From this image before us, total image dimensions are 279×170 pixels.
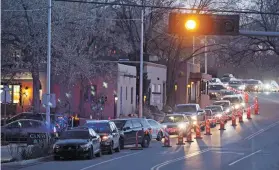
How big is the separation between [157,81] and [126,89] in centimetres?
936

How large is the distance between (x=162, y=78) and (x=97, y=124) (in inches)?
1358

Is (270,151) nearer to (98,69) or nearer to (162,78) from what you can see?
(98,69)

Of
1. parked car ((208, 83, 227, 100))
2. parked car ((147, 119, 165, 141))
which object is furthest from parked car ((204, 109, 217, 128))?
parked car ((208, 83, 227, 100))

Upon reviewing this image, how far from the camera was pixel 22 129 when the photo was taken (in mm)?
34844

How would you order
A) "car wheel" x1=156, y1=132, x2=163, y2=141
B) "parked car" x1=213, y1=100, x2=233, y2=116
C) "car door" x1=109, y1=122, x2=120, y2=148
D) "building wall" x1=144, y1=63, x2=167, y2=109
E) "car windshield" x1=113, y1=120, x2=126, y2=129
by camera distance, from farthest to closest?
"building wall" x1=144, y1=63, x2=167, y2=109, "parked car" x1=213, y1=100, x2=233, y2=116, "car wheel" x1=156, y1=132, x2=163, y2=141, "car windshield" x1=113, y1=120, x2=126, y2=129, "car door" x1=109, y1=122, x2=120, y2=148

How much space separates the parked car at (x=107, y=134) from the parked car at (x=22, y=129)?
5.03 meters

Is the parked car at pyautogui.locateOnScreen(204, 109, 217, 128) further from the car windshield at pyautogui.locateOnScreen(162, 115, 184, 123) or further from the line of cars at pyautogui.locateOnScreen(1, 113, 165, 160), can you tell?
the line of cars at pyautogui.locateOnScreen(1, 113, 165, 160)

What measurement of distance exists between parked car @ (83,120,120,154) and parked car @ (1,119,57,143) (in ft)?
16.5

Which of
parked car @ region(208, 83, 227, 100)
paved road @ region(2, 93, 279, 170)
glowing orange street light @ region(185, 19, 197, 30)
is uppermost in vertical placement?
glowing orange street light @ region(185, 19, 197, 30)

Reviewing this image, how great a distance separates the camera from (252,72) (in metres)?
130

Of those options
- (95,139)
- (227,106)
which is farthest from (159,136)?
(227,106)

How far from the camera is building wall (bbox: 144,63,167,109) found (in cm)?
5928

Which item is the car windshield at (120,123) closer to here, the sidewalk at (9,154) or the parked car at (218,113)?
the sidewalk at (9,154)

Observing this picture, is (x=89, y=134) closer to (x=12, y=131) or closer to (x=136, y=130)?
(x=136, y=130)
